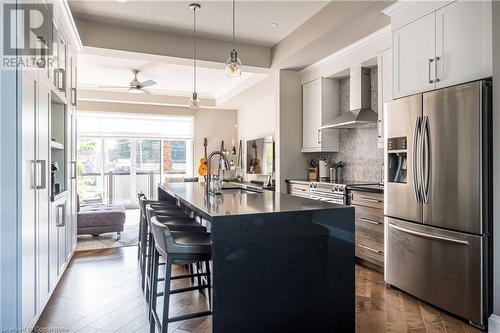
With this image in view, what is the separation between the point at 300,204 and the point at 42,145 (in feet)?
6.52

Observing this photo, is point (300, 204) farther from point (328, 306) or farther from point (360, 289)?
point (360, 289)

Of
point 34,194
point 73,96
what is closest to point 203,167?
point 73,96

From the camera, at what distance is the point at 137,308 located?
110 inches

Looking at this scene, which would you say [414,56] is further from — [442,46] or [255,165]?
[255,165]

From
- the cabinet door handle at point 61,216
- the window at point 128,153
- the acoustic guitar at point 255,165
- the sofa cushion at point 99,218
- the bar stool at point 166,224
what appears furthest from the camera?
the window at point 128,153

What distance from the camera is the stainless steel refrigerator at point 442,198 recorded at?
2.40 m

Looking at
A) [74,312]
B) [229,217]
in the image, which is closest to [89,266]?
[74,312]

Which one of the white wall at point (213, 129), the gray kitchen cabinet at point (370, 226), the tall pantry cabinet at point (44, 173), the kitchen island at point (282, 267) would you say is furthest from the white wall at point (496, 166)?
the white wall at point (213, 129)

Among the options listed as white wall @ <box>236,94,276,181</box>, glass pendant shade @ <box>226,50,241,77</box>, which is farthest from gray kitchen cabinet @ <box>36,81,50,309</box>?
white wall @ <box>236,94,276,181</box>

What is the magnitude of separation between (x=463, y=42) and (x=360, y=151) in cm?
231

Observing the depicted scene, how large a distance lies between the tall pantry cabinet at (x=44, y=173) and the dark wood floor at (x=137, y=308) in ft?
0.68

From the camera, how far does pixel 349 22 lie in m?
3.55

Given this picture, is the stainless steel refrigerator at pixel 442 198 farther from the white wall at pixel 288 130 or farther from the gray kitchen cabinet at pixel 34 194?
the gray kitchen cabinet at pixel 34 194

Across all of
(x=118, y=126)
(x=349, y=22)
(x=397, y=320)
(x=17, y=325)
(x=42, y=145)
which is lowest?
(x=397, y=320)
